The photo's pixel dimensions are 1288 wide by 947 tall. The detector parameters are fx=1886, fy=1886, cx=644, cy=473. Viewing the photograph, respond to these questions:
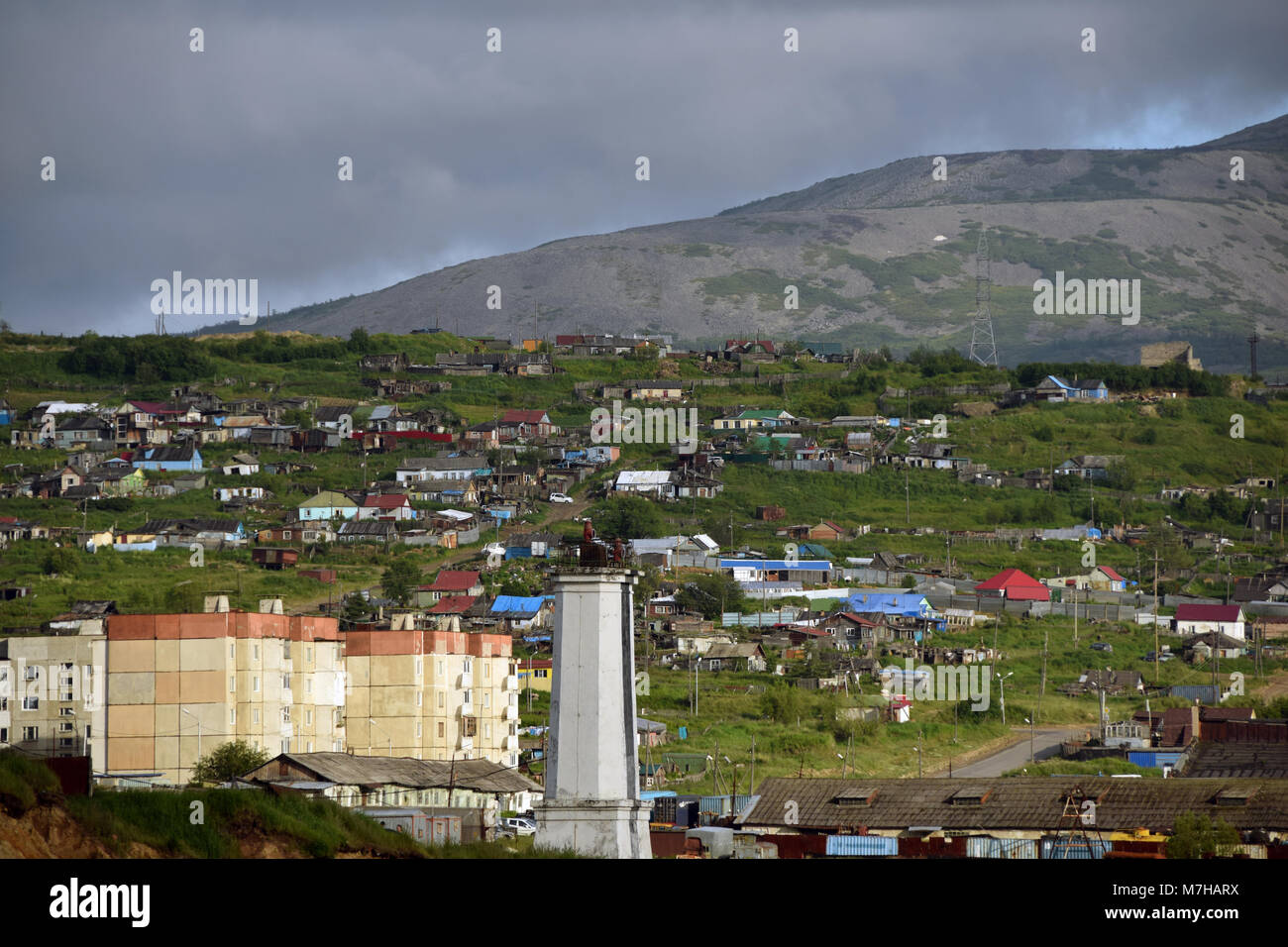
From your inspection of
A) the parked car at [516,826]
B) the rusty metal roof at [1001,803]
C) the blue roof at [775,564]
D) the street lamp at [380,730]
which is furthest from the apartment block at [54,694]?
the blue roof at [775,564]

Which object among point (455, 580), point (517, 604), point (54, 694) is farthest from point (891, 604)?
point (54, 694)

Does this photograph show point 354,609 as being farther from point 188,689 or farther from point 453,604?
point 188,689

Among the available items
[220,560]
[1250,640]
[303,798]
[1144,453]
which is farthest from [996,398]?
[303,798]

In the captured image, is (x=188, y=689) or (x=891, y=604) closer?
(x=188, y=689)

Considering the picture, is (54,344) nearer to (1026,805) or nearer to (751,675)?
(751,675)

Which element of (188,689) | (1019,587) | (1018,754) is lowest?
(1018,754)

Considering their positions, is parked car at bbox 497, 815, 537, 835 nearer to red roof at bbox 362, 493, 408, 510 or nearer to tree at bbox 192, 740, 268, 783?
tree at bbox 192, 740, 268, 783
